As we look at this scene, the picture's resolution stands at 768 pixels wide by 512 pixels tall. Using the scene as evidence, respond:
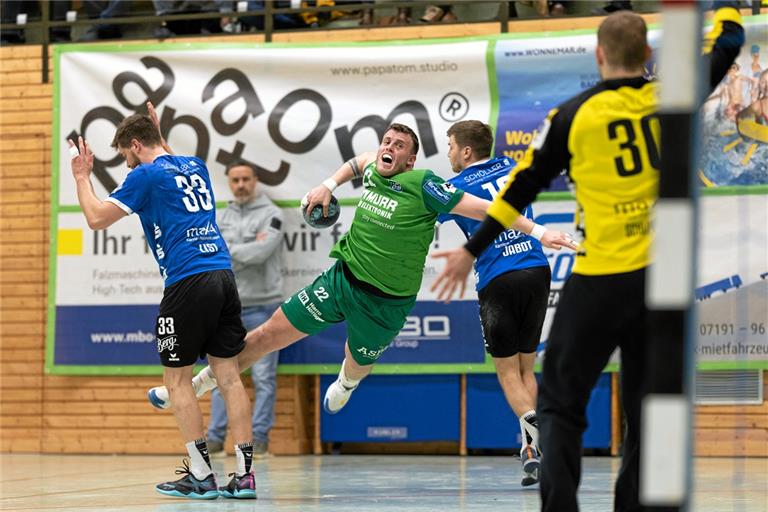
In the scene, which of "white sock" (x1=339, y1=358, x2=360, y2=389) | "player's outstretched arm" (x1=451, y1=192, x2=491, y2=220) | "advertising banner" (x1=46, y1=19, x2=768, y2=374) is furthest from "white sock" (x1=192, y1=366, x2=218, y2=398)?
"advertising banner" (x1=46, y1=19, x2=768, y2=374)

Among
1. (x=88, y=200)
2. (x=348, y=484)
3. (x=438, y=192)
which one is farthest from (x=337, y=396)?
(x=88, y=200)

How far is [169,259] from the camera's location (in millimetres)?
7191

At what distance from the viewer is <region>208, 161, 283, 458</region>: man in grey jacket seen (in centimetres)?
1102

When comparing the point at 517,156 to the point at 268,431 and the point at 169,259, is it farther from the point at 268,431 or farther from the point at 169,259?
the point at 169,259

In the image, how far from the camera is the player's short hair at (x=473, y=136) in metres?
7.90

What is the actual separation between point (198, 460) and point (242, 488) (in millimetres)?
315

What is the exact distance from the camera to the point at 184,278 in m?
7.14

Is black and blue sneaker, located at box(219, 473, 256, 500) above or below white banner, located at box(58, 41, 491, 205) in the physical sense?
→ below

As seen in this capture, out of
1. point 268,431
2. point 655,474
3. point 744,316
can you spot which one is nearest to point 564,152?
point 655,474

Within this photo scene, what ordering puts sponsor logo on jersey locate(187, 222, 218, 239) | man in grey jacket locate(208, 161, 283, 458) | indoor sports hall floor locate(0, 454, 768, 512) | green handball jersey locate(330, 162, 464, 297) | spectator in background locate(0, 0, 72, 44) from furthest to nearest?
spectator in background locate(0, 0, 72, 44) < man in grey jacket locate(208, 161, 283, 458) < green handball jersey locate(330, 162, 464, 297) < sponsor logo on jersey locate(187, 222, 218, 239) < indoor sports hall floor locate(0, 454, 768, 512)

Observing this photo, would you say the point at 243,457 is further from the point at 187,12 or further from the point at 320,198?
the point at 187,12

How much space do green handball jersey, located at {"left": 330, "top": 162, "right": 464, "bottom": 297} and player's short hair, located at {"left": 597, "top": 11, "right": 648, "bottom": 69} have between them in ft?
10.6

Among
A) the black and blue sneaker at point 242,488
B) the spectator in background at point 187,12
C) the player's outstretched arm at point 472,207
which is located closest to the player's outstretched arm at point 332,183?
the player's outstretched arm at point 472,207

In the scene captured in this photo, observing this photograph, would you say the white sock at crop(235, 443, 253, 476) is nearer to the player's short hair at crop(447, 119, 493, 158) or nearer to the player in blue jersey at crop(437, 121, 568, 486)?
the player in blue jersey at crop(437, 121, 568, 486)
